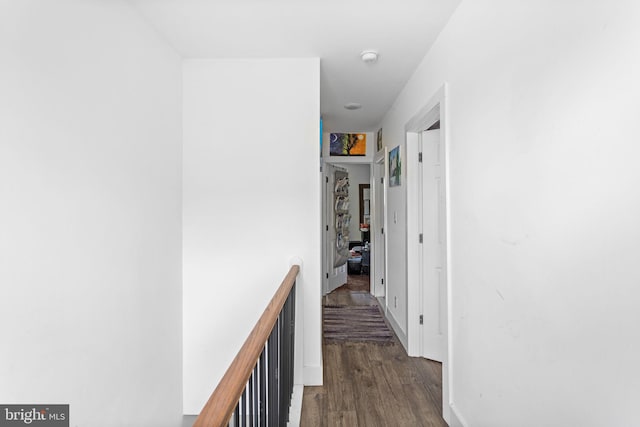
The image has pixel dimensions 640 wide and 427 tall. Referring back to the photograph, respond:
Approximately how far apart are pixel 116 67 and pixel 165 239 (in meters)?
1.08

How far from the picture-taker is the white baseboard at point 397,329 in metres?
3.34

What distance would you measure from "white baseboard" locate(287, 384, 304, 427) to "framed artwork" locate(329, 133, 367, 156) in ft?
11.5

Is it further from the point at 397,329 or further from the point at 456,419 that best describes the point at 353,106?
the point at 456,419

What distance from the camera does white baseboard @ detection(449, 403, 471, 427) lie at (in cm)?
191

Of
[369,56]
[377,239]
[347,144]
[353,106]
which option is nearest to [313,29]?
[369,56]

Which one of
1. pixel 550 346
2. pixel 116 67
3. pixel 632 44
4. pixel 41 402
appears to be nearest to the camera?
pixel 632 44

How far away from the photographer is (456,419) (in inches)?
78.4

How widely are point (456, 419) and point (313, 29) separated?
8.02 ft

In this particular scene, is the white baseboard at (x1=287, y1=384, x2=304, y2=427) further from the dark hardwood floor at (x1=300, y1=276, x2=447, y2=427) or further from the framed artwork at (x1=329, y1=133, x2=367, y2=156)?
the framed artwork at (x1=329, y1=133, x2=367, y2=156)

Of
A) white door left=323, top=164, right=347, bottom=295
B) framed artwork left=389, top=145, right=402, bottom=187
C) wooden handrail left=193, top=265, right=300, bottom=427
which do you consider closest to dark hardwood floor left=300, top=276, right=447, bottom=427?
wooden handrail left=193, top=265, right=300, bottom=427

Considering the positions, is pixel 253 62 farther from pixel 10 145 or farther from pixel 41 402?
pixel 41 402

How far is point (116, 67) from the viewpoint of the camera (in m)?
1.81

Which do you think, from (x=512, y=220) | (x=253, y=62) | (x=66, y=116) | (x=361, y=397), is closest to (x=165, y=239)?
(x=66, y=116)

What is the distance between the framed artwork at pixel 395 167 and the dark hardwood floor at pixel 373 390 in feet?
5.48
